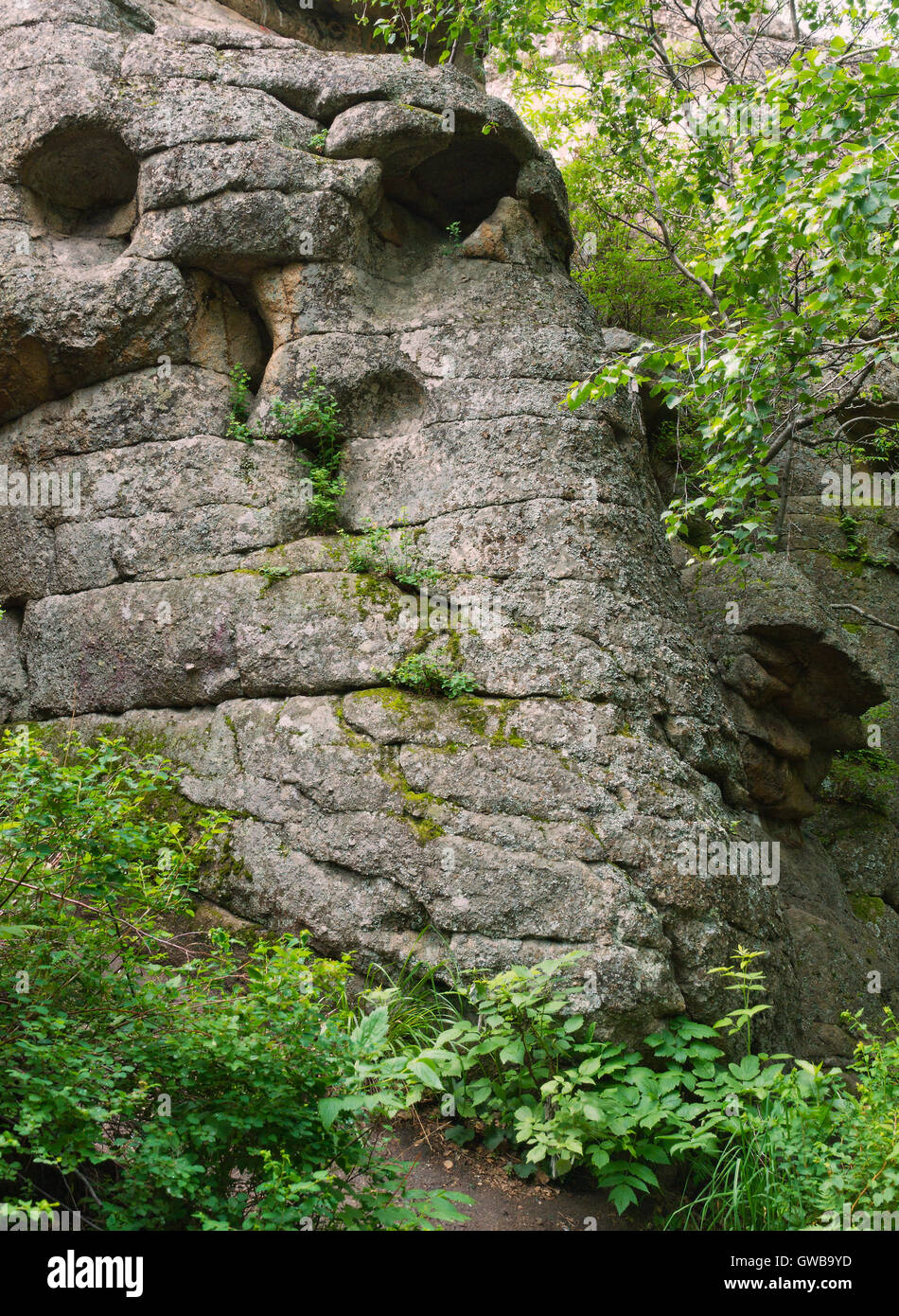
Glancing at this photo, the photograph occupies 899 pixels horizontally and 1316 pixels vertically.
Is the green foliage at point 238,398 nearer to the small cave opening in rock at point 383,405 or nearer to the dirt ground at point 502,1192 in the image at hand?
the small cave opening in rock at point 383,405

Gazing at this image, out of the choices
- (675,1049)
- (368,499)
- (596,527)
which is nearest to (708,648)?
(596,527)

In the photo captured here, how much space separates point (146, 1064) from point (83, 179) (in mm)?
8175

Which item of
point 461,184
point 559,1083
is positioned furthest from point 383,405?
point 559,1083

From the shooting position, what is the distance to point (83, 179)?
28.7ft

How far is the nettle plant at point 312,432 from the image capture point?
7.88 metres

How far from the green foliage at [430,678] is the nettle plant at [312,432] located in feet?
5.70

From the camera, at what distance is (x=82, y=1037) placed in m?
3.99

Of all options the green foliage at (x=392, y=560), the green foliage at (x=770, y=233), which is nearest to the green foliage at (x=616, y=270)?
the green foliage at (x=770, y=233)

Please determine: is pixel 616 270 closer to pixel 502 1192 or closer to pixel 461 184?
pixel 461 184

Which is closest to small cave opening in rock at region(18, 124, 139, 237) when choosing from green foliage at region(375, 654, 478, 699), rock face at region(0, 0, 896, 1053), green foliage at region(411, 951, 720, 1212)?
rock face at region(0, 0, 896, 1053)

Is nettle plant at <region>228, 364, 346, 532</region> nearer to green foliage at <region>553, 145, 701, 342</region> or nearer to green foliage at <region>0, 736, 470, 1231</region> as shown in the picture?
green foliage at <region>0, 736, 470, 1231</region>

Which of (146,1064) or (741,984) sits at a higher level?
(146,1064)

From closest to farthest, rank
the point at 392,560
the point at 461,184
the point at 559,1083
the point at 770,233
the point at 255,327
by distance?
the point at 559,1083 < the point at 770,233 < the point at 392,560 < the point at 255,327 < the point at 461,184

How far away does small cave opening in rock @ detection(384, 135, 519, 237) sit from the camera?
9.12 m
